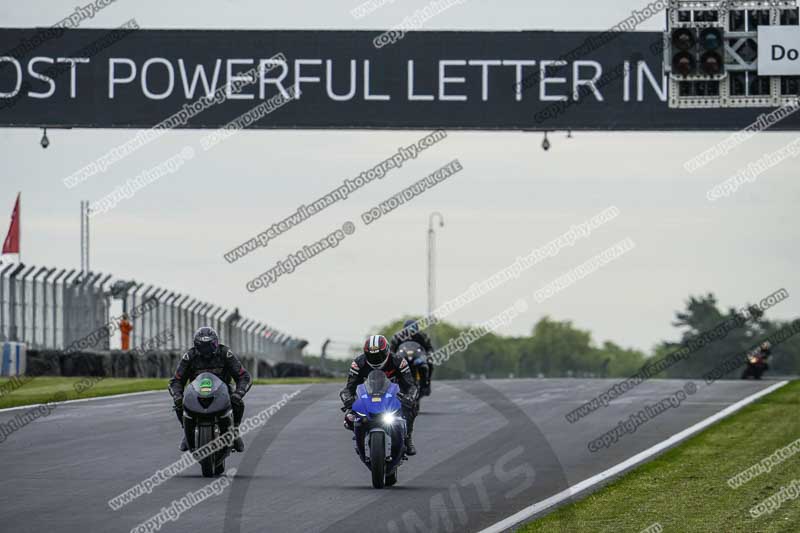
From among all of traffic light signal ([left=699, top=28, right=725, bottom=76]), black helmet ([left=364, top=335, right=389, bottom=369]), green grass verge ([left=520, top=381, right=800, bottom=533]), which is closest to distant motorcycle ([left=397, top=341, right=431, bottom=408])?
green grass verge ([left=520, top=381, right=800, bottom=533])

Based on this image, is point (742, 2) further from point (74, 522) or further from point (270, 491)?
point (74, 522)

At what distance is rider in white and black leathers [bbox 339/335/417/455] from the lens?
14.8 meters

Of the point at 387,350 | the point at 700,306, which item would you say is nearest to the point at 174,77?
the point at 387,350

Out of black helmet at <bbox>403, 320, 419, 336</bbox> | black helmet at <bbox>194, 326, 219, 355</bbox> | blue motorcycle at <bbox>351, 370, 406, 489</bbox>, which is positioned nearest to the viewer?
blue motorcycle at <bbox>351, 370, 406, 489</bbox>

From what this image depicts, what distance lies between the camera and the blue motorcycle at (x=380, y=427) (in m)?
14.4

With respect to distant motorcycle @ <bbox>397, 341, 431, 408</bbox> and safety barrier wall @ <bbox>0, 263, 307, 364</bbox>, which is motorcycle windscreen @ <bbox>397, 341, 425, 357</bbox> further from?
safety barrier wall @ <bbox>0, 263, 307, 364</bbox>

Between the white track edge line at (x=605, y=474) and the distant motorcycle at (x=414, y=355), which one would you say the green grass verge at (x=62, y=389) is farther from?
the white track edge line at (x=605, y=474)

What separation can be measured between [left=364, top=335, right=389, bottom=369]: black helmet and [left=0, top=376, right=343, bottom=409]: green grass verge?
11.5 m

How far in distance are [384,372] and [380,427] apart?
2.61 ft

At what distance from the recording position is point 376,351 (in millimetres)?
14797

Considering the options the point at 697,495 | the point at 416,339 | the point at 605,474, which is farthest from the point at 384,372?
the point at 416,339

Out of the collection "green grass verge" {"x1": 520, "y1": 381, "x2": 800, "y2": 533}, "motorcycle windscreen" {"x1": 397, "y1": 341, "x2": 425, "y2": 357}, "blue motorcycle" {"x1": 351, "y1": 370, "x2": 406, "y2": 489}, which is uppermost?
"motorcycle windscreen" {"x1": 397, "y1": 341, "x2": 425, "y2": 357}

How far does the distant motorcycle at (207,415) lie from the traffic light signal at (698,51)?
7.21m

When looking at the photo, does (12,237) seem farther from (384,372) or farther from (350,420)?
(350,420)
